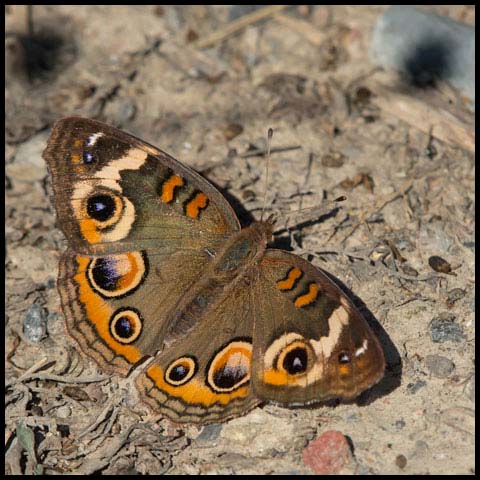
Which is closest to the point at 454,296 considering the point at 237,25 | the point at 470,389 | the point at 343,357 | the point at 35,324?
the point at 470,389

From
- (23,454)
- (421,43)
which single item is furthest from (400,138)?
(23,454)

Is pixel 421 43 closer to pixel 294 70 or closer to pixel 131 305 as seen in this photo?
pixel 294 70

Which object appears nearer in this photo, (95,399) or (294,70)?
(95,399)

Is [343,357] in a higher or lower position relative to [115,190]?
lower

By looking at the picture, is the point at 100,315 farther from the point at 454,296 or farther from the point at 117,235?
the point at 454,296

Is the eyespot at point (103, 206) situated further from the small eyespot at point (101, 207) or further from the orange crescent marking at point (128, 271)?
the orange crescent marking at point (128, 271)

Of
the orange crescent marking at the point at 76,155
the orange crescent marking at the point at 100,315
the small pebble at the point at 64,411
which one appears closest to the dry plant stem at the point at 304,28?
the orange crescent marking at the point at 76,155
